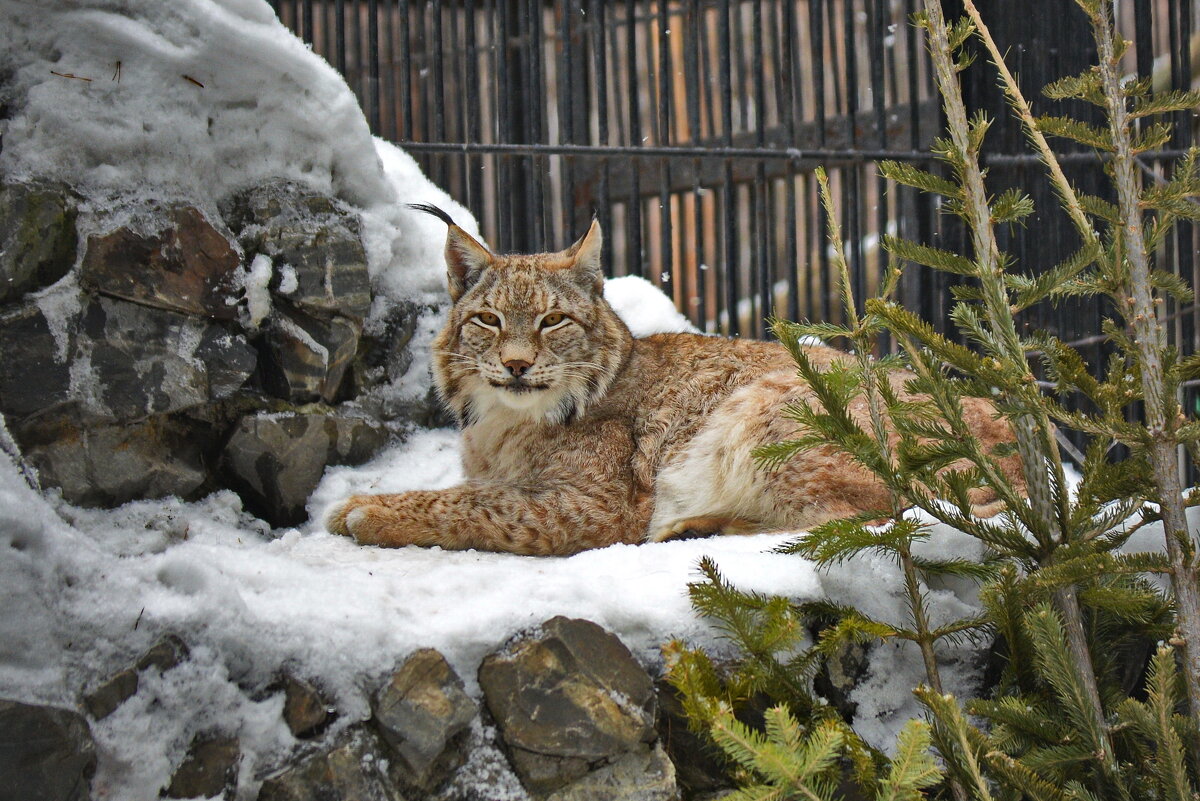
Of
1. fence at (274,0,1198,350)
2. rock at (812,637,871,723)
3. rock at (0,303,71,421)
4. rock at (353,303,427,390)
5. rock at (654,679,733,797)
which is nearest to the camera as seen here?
rock at (654,679,733,797)

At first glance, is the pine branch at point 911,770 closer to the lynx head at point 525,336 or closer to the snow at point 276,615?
the snow at point 276,615

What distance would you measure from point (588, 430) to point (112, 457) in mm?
1667

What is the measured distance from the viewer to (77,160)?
3.26 metres

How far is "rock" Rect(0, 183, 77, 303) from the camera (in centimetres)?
303

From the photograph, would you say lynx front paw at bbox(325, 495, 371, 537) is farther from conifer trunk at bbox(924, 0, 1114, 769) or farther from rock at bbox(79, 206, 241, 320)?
conifer trunk at bbox(924, 0, 1114, 769)

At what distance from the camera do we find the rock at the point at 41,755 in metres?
1.94

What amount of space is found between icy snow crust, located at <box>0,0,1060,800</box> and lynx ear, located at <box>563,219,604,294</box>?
2.72ft

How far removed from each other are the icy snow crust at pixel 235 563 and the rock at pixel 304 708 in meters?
0.02

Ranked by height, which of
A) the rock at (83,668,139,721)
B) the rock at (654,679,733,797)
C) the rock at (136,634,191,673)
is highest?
the rock at (136,634,191,673)

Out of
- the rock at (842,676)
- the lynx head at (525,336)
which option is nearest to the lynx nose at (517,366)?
the lynx head at (525,336)

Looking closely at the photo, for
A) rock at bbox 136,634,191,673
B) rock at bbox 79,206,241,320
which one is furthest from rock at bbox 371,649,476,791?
rock at bbox 79,206,241,320

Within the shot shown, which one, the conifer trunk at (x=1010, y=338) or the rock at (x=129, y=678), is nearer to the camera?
the rock at (x=129, y=678)

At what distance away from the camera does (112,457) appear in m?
3.22

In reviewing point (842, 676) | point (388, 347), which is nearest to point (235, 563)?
point (842, 676)
